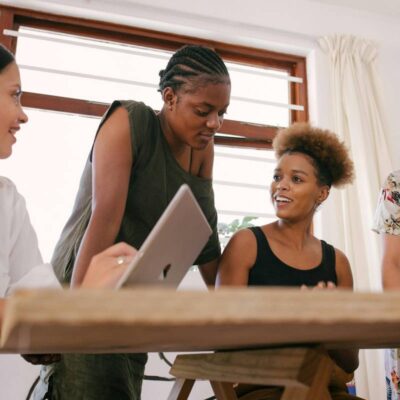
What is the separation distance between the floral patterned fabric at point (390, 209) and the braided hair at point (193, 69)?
31.4 inches

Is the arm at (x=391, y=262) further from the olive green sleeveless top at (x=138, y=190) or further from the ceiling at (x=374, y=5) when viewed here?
the ceiling at (x=374, y=5)

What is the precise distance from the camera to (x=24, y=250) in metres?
1.30

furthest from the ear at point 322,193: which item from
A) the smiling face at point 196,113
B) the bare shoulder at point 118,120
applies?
the bare shoulder at point 118,120

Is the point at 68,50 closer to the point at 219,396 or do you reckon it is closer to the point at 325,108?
the point at 325,108

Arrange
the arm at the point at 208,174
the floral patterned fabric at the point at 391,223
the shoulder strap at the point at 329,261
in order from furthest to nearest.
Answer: the floral patterned fabric at the point at 391,223 < the shoulder strap at the point at 329,261 < the arm at the point at 208,174

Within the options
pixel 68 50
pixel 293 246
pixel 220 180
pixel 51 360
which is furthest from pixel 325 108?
pixel 51 360

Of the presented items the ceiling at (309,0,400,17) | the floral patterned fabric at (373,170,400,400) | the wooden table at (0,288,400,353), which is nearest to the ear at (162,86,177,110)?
the floral patterned fabric at (373,170,400,400)

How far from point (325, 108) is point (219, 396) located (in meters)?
2.52

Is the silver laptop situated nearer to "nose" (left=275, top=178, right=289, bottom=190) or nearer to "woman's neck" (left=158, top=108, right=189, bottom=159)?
"woman's neck" (left=158, top=108, right=189, bottom=159)

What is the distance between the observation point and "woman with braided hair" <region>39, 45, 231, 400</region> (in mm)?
1134

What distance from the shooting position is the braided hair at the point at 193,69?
55.4 inches

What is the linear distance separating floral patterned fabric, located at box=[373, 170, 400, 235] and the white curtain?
104 cm

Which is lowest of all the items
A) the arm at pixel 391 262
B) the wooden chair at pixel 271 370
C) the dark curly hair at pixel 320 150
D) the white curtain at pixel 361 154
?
the wooden chair at pixel 271 370

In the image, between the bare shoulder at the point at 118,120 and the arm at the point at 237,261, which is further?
the arm at the point at 237,261
